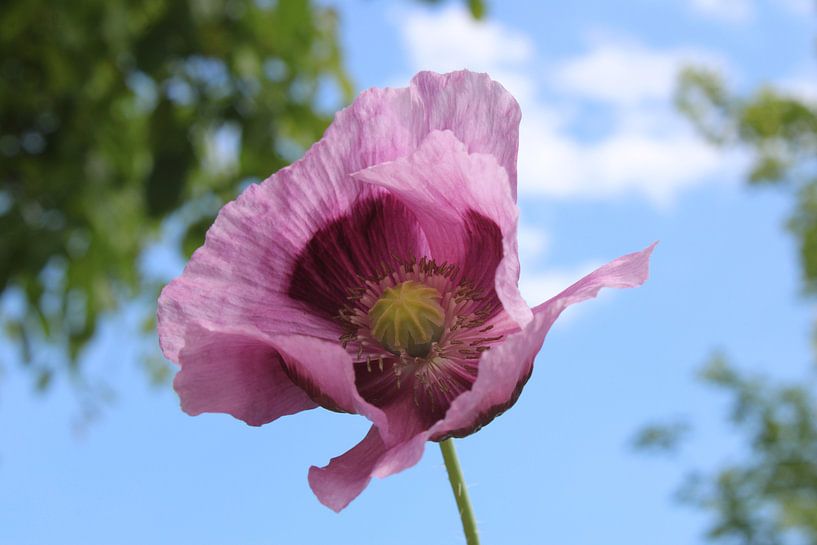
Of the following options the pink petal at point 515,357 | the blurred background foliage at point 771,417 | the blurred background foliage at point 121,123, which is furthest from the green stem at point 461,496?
the blurred background foliage at point 771,417

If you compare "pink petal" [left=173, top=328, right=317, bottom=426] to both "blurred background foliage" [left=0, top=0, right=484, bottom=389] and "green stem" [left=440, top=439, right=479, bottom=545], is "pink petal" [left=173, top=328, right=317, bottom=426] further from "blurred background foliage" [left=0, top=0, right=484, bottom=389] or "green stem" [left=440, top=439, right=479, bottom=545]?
"blurred background foliage" [left=0, top=0, right=484, bottom=389]

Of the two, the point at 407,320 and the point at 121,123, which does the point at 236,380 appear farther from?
the point at 121,123

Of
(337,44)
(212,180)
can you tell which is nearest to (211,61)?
(212,180)

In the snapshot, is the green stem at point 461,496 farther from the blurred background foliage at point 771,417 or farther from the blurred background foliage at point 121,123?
the blurred background foliage at point 771,417

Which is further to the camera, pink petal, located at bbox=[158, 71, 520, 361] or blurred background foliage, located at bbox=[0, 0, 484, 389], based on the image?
blurred background foliage, located at bbox=[0, 0, 484, 389]

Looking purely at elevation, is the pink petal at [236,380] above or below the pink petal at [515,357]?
above

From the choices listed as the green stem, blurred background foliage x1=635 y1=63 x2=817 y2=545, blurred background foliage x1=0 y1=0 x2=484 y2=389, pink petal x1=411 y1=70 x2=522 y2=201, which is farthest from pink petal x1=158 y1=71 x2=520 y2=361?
blurred background foliage x1=635 y1=63 x2=817 y2=545
